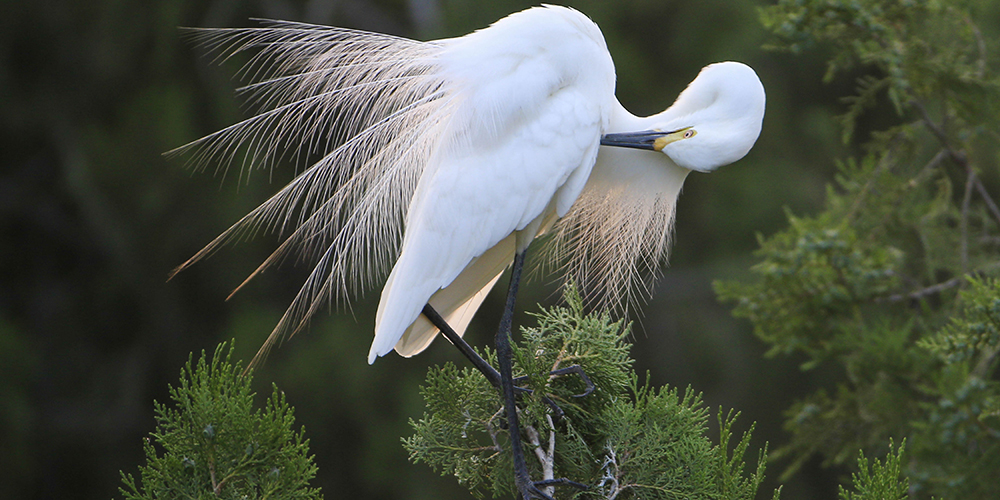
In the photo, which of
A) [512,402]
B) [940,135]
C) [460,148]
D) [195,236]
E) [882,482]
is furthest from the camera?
[195,236]

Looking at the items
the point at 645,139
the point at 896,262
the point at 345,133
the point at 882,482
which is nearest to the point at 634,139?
the point at 645,139

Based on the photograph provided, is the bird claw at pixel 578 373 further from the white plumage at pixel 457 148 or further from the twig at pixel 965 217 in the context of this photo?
the twig at pixel 965 217

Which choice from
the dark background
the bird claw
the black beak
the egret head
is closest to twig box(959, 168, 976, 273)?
the egret head

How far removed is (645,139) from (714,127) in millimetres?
128

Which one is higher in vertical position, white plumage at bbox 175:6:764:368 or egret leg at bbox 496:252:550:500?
white plumage at bbox 175:6:764:368

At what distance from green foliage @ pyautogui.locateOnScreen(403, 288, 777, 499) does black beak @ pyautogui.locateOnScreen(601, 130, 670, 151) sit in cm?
31

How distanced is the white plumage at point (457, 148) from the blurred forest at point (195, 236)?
7.37ft

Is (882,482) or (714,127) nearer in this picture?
(882,482)

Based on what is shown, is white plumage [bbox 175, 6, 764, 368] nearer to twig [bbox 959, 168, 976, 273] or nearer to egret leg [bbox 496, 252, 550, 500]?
egret leg [bbox 496, 252, 550, 500]

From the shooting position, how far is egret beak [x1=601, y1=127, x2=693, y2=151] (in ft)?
5.34

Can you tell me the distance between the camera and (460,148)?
65.9 inches

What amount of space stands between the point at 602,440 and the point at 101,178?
3567 mm

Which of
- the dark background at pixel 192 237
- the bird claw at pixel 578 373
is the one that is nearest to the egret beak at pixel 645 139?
the bird claw at pixel 578 373

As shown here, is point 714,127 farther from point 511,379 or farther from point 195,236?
point 195,236
